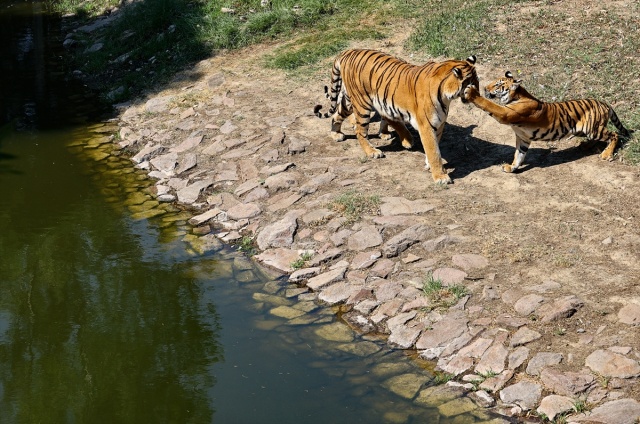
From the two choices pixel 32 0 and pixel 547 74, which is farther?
pixel 32 0

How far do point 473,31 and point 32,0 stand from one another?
429 inches

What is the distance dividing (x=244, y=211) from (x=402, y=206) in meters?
1.56

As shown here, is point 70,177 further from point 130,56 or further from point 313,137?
point 130,56

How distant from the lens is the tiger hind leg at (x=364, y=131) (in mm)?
8414

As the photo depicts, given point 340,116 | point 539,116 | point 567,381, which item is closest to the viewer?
point 567,381

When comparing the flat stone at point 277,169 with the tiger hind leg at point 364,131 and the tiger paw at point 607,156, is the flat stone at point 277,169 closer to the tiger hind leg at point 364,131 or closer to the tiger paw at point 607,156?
the tiger hind leg at point 364,131

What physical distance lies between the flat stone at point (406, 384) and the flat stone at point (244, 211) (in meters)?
2.81

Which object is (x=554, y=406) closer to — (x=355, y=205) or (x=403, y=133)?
(x=355, y=205)

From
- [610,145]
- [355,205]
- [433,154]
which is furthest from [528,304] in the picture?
[610,145]

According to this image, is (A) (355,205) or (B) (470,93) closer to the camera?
(B) (470,93)

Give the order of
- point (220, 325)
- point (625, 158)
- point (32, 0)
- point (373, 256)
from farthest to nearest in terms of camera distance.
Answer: point (32, 0) < point (625, 158) < point (373, 256) < point (220, 325)

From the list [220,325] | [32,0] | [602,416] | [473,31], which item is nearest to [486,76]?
[473,31]

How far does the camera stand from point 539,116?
24.2 feet

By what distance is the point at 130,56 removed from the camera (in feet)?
39.9
